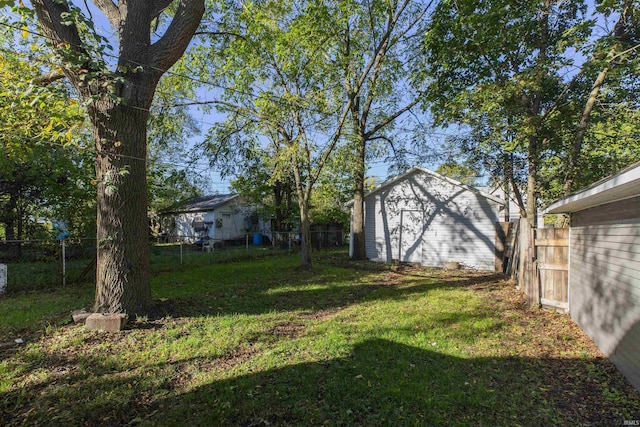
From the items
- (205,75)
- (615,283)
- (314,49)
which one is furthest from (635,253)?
(205,75)

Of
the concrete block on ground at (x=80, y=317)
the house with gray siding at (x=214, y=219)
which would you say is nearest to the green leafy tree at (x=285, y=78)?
the concrete block on ground at (x=80, y=317)

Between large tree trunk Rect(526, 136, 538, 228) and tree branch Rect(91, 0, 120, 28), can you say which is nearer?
tree branch Rect(91, 0, 120, 28)

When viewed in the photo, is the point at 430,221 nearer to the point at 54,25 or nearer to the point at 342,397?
the point at 342,397

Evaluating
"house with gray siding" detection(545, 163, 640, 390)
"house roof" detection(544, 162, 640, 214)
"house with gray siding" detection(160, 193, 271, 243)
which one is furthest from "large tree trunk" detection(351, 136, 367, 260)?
"house roof" detection(544, 162, 640, 214)

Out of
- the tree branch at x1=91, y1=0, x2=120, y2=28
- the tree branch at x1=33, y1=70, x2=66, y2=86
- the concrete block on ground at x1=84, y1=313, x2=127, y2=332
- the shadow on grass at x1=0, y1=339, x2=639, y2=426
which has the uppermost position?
the tree branch at x1=91, y1=0, x2=120, y2=28

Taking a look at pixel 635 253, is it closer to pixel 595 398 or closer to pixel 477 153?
pixel 595 398

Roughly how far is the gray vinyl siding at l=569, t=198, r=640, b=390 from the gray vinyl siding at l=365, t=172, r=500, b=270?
643 cm

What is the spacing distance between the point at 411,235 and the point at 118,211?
34.6ft

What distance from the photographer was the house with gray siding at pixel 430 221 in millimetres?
11766

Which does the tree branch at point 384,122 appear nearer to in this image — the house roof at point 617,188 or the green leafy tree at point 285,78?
the green leafy tree at point 285,78

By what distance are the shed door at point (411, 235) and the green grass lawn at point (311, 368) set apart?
251 inches

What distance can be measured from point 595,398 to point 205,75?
1090 centimetres

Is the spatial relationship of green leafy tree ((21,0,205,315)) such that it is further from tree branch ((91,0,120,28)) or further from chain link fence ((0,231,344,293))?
chain link fence ((0,231,344,293))

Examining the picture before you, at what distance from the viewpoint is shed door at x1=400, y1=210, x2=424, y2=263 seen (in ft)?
42.5
